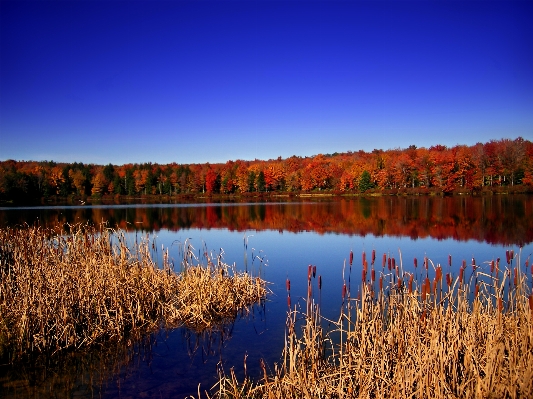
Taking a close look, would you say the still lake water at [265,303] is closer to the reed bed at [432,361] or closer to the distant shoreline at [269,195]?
the reed bed at [432,361]

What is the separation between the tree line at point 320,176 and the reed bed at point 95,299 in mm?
69889

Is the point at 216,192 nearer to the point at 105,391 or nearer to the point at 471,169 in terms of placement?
the point at 471,169

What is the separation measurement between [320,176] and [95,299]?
84087mm

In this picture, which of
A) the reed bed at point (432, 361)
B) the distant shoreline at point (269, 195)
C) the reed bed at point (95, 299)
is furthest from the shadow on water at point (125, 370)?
the distant shoreline at point (269, 195)

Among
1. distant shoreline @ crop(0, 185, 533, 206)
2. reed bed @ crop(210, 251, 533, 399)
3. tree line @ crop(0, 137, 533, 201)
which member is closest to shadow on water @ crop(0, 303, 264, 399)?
reed bed @ crop(210, 251, 533, 399)

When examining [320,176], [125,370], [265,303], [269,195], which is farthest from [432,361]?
[269,195]

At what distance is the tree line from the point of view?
238 feet

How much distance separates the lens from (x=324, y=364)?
5398 mm

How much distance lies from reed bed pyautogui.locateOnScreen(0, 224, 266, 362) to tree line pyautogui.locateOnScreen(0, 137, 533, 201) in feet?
229

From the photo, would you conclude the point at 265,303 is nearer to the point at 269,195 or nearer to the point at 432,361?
the point at 432,361

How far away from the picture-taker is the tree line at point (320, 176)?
2857 inches

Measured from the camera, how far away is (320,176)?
297 feet

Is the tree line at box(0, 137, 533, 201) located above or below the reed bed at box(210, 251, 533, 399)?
above

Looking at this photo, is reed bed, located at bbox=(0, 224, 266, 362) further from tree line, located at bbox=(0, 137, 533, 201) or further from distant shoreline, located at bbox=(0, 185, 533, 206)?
tree line, located at bbox=(0, 137, 533, 201)
